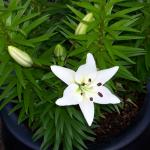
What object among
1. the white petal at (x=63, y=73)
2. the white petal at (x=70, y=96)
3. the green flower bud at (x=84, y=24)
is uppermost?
the green flower bud at (x=84, y=24)

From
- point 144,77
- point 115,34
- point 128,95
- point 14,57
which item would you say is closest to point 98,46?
point 115,34

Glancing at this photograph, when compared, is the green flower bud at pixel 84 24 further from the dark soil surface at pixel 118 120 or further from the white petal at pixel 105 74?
the dark soil surface at pixel 118 120

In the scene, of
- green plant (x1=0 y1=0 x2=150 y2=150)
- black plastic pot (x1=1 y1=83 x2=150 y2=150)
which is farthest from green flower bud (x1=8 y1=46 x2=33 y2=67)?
black plastic pot (x1=1 y1=83 x2=150 y2=150)

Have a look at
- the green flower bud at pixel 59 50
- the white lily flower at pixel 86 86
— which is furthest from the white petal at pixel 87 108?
the green flower bud at pixel 59 50

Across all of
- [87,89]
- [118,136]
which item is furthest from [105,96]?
[118,136]

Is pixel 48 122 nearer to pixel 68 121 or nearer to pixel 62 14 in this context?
pixel 68 121

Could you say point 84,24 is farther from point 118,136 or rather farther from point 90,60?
point 118,136

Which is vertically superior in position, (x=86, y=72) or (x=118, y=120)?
(x=86, y=72)
